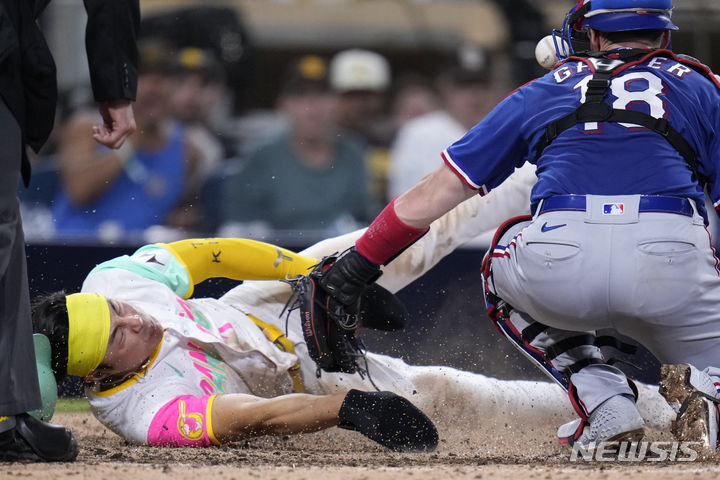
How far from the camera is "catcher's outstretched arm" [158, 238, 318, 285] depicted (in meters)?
4.92

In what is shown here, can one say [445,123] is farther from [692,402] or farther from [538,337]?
[692,402]

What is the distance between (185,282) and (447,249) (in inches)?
50.2

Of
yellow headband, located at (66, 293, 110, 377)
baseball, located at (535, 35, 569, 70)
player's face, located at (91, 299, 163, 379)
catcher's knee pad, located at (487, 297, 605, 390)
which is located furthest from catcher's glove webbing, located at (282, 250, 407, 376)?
baseball, located at (535, 35, 569, 70)

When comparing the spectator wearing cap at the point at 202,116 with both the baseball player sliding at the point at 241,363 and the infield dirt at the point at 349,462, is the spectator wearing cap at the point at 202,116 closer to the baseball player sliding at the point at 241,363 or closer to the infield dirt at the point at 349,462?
the baseball player sliding at the point at 241,363

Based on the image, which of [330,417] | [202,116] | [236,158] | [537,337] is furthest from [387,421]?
[202,116]

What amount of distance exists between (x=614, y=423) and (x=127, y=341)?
6.42 feet

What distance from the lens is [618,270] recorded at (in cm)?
379

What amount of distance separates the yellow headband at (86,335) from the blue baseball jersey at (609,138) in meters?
1.55

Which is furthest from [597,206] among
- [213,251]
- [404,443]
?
[213,251]

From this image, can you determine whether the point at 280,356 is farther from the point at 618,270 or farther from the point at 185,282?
the point at 618,270

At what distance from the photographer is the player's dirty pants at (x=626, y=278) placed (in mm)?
3793

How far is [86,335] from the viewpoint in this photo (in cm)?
438

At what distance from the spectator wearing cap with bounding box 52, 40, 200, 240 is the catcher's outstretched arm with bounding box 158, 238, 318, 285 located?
305cm

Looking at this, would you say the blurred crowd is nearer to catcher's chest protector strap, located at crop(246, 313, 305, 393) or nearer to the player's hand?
catcher's chest protector strap, located at crop(246, 313, 305, 393)
